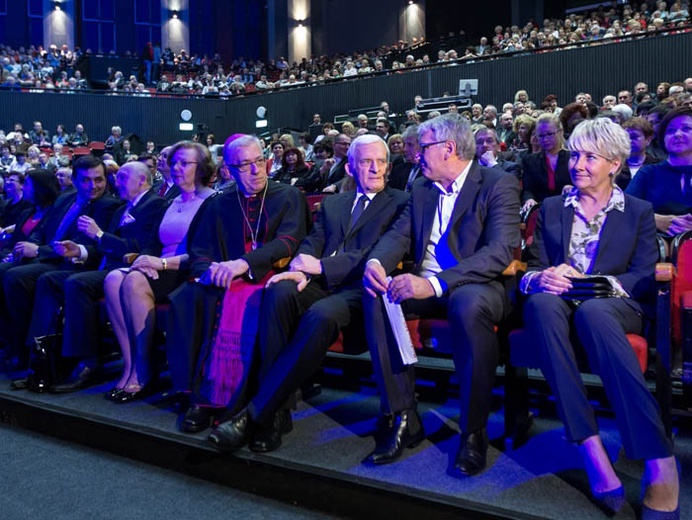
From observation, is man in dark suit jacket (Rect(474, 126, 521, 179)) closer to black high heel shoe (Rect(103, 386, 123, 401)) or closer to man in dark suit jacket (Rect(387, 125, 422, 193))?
man in dark suit jacket (Rect(387, 125, 422, 193))

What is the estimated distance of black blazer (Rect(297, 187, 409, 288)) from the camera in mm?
2688

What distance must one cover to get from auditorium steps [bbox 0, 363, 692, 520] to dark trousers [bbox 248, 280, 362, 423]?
0.68 ft

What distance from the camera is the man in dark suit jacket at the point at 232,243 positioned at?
276 cm

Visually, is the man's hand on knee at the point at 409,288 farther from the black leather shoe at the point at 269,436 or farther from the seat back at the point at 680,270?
the seat back at the point at 680,270

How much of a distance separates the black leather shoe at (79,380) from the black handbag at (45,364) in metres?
0.05

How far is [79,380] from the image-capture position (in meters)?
3.34

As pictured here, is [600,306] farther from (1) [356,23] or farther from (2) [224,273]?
(1) [356,23]

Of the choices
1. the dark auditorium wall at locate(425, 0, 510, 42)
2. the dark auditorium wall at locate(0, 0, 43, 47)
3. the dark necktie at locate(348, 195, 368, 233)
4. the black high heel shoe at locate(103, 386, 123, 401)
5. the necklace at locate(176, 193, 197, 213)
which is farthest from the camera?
the dark auditorium wall at locate(0, 0, 43, 47)

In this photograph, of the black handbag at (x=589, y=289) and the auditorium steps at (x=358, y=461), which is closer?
the auditorium steps at (x=358, y=461)

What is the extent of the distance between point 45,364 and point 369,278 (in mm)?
1826

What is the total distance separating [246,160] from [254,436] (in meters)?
1.16

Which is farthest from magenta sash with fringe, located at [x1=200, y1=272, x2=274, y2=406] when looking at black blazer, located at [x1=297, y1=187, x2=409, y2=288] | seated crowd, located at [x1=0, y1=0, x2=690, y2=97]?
seated crowd, located at [x1=0, y1=0, x2=690, y2=97]

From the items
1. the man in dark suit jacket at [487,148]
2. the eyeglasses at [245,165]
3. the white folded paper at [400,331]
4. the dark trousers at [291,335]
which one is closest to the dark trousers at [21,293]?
the eyeglasses at [245,165]

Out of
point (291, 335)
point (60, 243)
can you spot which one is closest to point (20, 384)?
point (60, 243)
